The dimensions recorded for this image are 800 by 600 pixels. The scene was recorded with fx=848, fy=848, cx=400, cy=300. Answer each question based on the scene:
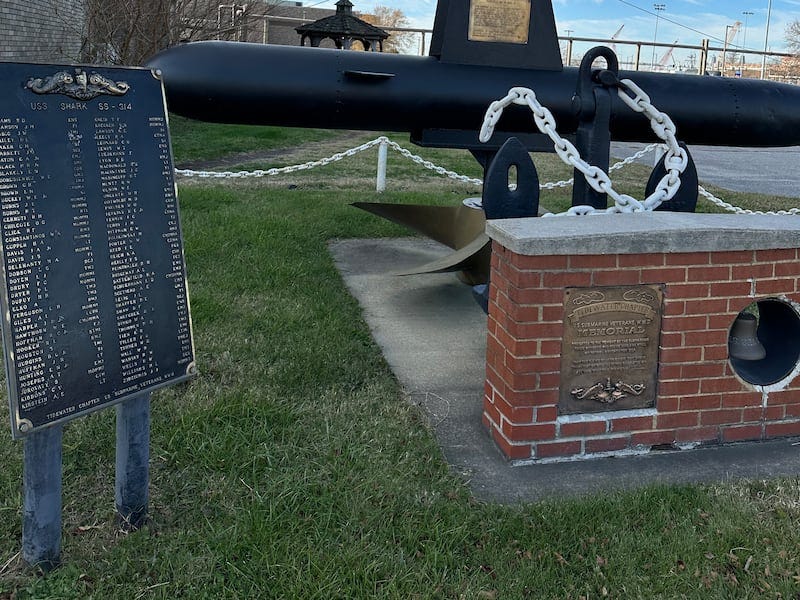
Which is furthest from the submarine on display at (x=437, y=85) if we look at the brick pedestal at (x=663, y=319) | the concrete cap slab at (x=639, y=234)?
the brick pedestal at (x=663, y=319)

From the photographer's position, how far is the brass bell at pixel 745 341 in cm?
353

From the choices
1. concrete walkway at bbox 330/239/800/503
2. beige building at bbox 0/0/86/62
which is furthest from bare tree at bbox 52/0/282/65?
concrete walkway at bbox 330/239/800/503

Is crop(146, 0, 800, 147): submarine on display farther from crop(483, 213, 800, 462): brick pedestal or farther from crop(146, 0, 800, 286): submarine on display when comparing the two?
crop(483, 213, 800, 462): brick pedestal

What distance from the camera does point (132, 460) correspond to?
268 cm

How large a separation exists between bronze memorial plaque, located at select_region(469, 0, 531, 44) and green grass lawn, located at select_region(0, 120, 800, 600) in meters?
2.56

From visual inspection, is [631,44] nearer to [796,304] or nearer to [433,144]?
[433,144]

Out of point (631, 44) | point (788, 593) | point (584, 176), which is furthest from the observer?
point (631, 44)

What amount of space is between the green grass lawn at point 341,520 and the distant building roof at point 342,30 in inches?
723

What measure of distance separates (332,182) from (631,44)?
22.3m

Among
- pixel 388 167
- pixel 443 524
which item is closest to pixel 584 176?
pixel 443 524

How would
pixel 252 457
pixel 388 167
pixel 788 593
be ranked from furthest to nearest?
pixel 388 167 < pixel 252 457 < pixel 788 593

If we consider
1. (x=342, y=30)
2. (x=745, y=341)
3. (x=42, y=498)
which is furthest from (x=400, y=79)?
(x=342, y=30)

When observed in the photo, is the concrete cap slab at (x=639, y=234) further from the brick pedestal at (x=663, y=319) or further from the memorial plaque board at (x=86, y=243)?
the memorial plaque board at (x=86, y=243)

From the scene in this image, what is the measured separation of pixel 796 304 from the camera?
3.46m
